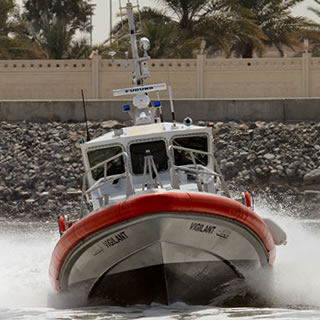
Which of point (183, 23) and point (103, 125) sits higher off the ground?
point (183, 23)

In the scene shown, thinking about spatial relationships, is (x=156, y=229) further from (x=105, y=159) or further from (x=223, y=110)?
(x=223, y=110)

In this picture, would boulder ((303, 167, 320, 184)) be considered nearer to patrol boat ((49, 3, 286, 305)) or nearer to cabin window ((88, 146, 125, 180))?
patrol boat ((49, 3, 286, 305))

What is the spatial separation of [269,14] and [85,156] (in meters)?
26.1

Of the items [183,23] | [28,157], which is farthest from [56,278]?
[183,23]

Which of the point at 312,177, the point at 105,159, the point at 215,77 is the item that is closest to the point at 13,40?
the point at 215,77

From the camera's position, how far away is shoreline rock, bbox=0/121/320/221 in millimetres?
26281

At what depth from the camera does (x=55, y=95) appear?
33.0m

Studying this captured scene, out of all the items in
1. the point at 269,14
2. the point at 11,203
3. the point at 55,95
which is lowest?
the point at 11,203

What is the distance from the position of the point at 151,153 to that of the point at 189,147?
568 mm

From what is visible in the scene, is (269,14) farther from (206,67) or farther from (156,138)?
(156,138)

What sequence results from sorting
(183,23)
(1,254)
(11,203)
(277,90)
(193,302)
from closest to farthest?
(193,302) < (1,254) < (11,203) < (277,90) < (183,23)

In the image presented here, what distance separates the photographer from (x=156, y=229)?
488 inches

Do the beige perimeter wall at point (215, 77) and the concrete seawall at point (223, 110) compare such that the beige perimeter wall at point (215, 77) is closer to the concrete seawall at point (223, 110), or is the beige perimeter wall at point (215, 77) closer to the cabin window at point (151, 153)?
the concrete seawall at point (223, 110)

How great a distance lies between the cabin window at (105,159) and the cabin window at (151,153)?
181 millimetres
